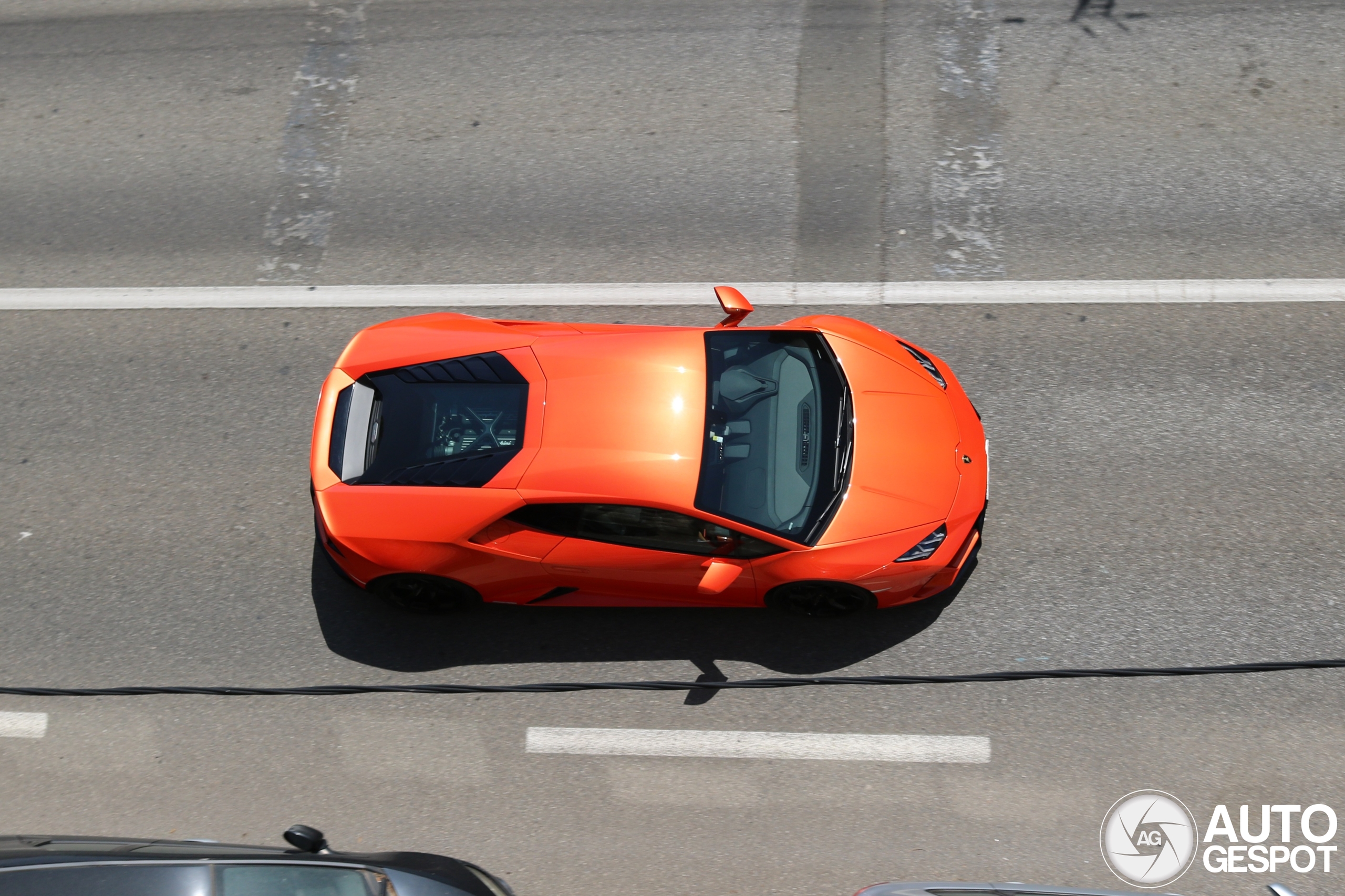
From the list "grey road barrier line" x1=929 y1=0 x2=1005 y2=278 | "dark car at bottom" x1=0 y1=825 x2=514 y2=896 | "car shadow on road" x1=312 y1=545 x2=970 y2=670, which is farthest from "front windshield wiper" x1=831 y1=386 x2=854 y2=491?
"dark car at bottom" x1=0 y1=825 x2=514 y2=896

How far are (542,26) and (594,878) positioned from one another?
22.8 feet

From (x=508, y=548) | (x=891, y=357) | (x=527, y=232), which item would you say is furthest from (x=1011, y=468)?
(x=527, y=232)

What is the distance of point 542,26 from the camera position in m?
9.09

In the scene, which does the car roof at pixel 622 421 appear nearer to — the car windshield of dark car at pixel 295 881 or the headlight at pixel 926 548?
the headlight at pixel 926 548

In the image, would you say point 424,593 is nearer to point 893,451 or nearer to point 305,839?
point 305,839

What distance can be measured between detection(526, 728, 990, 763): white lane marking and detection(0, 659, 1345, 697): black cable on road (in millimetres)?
267

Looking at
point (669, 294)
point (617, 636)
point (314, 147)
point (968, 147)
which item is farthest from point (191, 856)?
point (968, 147)

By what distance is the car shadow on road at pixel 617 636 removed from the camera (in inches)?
254

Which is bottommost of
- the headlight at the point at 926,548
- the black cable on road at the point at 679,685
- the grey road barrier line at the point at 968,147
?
the black cable on road at the point at 679,685

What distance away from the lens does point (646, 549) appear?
5910 millimetres

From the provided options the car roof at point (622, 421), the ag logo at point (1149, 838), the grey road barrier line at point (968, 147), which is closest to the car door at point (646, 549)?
the car roof at point (622, 421)

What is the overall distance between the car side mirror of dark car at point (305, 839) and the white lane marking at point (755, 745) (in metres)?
1.41

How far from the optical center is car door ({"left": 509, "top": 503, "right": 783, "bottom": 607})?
5816 millimetres

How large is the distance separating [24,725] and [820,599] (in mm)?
5097
